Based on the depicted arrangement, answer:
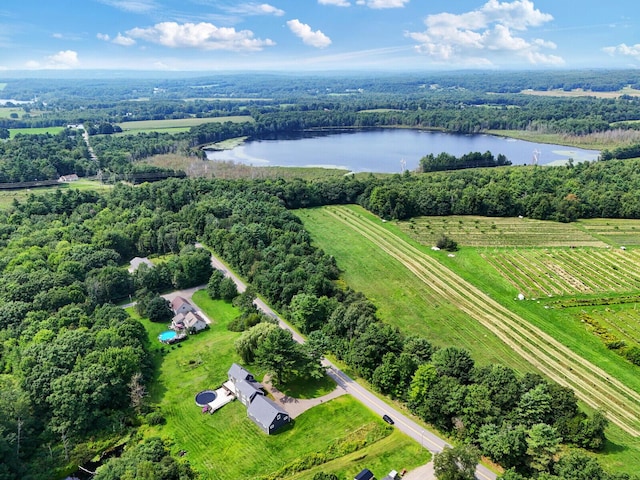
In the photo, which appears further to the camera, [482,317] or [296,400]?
[482,317]

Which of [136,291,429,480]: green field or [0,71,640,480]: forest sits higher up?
[0,71,640,480]: forest

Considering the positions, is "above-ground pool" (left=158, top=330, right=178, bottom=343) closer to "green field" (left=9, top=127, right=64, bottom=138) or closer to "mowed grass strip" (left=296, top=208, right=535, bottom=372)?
"mowed grass strip" (left=296, top=208, right=535, bottom=372)

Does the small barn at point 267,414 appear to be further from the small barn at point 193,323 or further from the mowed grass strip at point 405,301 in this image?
the mowed grass strip at point 405,301

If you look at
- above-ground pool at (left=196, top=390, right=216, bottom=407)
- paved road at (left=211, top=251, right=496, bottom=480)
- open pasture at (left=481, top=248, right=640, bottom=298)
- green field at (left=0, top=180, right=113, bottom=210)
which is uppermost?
green field at (left=0, top=180, right=113, bottom=210)

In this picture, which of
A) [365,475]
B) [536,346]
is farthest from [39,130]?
[536,346]

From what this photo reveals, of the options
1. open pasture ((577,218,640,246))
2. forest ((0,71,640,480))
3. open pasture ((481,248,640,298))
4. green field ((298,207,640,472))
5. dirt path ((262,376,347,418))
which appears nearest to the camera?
forest ((0,71,640,480))

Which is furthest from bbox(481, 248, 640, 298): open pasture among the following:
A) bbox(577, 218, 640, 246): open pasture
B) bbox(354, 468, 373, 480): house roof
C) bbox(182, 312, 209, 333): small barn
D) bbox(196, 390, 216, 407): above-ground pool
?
bbox(182, 312, 209, 333): small barn

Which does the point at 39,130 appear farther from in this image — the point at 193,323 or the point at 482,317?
the point at 482,317
